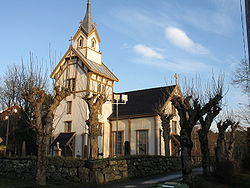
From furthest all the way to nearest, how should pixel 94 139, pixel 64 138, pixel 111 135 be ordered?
pixel 111 135, pixel 64 138, pixel 94 139

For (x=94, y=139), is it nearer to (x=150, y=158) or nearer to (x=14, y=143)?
(x=150, y=158)

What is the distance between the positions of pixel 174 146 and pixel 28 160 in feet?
59.2

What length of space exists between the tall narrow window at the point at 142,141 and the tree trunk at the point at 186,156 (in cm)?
1556

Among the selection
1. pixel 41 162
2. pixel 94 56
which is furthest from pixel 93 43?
pixel 41 162

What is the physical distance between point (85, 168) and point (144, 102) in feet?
58.9

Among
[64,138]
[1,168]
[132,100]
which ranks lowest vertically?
[1,168]

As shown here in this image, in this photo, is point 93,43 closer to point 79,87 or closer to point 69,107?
point 79,87

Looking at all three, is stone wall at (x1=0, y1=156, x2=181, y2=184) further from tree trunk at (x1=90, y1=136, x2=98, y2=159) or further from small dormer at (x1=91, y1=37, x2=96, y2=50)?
small dormer at (x1=91, y1=37, x2=96, y2=50)

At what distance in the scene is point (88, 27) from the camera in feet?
115

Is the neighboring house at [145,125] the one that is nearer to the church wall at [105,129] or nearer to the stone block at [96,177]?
the church wall at [105,129]

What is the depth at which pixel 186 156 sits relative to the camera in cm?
1292

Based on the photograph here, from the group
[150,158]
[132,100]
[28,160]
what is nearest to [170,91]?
[132,100]

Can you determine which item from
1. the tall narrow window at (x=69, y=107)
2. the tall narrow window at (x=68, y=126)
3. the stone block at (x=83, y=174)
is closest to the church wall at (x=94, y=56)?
the tall narrow window at (x=69, y=107)

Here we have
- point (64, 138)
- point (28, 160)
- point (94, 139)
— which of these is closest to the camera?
point (28, 160)
